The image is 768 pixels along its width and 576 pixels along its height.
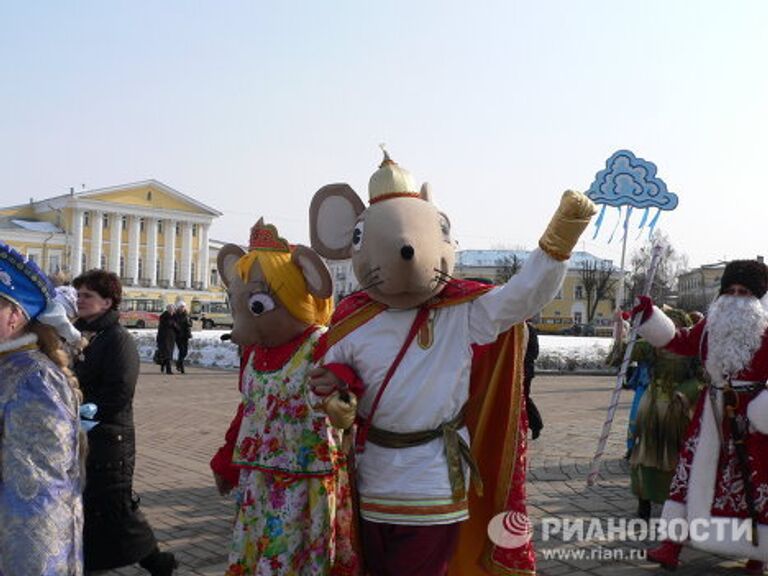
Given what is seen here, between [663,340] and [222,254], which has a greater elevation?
[222,254]

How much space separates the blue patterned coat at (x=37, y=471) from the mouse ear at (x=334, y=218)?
4.51 ft

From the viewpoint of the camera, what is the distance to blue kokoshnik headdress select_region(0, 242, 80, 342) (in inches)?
104

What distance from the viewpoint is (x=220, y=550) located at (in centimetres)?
511

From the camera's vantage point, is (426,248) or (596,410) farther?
(596,410)

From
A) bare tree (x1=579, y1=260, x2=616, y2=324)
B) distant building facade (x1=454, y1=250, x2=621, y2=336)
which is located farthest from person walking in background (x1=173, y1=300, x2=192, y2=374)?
distant building facade (x1=454, y1=250, x2=621, y2=336)

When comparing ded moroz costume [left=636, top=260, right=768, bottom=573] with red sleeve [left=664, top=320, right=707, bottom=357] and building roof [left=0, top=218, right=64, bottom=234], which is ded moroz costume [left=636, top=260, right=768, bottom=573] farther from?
building roof [left=0, top=218, right=64, bottom=234]

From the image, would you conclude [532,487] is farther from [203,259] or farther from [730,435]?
[203,259]

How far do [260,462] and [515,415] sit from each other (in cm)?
114

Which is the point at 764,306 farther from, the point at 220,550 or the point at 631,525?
the point at 220,550

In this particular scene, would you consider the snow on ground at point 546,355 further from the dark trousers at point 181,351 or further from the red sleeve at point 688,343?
the red sleeve at point 688,343

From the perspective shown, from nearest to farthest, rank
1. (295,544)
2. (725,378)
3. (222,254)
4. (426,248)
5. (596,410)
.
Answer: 1. (426,248)
2. (295,544)
3. (222,254)
4. (725,378)
5. (596,410)

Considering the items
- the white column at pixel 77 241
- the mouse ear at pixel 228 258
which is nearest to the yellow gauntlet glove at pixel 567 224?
the mouse ear at pixel 228 258

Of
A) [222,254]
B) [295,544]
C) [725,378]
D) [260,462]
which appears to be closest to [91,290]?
[222,254]

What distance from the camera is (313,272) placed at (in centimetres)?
392
